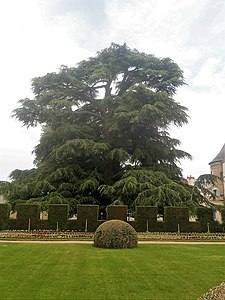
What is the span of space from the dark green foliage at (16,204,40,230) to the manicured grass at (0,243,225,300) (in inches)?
377

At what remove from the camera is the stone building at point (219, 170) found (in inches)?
1491

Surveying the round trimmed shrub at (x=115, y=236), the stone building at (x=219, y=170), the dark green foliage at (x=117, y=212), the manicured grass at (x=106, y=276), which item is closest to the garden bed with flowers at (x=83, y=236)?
the dark green foliage at (x=117, y=212)

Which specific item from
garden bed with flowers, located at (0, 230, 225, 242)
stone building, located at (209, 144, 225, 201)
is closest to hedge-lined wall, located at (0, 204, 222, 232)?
garden bed with flowers, located at (0, 230, 225, 242)

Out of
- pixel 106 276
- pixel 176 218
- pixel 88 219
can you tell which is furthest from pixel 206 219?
pixel 106 276

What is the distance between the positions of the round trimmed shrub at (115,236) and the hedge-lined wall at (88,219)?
650 cm

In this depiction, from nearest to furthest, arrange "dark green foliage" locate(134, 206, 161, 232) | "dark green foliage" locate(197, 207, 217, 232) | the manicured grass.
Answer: the manicured grass → "dark green foliage" locate(134, 206, 161, 232) → "dark green foliage" locate(197, 207, 217, 232)

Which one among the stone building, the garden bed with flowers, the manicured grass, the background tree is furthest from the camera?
the stone building

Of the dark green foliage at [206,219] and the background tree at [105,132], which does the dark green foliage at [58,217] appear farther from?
the dark green foliage at [206,219]

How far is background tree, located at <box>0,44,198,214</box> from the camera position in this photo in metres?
21.5

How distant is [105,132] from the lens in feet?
85.3

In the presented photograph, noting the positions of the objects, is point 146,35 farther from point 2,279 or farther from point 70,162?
point 70,162

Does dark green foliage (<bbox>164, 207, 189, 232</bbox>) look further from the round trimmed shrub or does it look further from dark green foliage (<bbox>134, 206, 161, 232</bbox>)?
the round trimmed shrub

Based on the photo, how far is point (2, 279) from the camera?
6.42 meters

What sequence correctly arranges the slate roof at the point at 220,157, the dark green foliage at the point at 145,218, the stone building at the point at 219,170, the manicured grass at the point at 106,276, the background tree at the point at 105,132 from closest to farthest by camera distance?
the manicured grass at the point at 106,276
the dark green foliage at the point at 145,218
the background tree at the point at 105,132
the stone building at the point at 219,170
the slate roof at the point at 220,157
